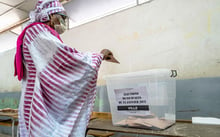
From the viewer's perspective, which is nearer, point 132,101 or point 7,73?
point 132,101

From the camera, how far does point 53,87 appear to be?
82cm

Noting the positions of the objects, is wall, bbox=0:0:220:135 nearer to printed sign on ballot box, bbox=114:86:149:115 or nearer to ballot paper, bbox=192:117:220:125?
ballot paper, bbox=192:117:220:125

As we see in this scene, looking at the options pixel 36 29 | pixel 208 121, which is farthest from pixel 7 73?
pixel 208 121

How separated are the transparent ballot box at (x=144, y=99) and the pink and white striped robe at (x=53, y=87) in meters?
0.26

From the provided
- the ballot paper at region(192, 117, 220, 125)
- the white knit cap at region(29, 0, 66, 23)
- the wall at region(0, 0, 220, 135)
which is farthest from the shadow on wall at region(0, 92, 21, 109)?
the ballot paper at region(192, 117, 220, 125)

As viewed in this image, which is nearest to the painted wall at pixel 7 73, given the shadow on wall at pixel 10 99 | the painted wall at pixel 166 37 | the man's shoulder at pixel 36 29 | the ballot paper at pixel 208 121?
the shadow on wall at pixel 10 99

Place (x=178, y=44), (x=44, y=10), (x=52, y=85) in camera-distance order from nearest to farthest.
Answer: (x=52, y=85), (x=44, y=10), (x=178, y=44)

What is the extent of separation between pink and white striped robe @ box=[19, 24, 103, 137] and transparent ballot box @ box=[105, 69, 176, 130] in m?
0.26

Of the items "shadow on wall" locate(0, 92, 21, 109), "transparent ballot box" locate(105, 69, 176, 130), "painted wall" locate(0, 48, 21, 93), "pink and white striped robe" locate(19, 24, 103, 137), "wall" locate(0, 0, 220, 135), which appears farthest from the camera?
"painted wall" locate(0, 48, 21, 93)

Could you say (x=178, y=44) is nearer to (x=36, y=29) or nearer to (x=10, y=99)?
(x=36, y=29)

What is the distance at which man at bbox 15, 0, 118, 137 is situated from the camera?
79 cm

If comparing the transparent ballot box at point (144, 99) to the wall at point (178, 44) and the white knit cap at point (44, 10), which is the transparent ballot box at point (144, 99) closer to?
the wall at point (178, 44)

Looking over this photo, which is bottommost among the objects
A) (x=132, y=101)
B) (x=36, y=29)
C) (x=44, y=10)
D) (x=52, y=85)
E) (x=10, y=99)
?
(x=10, y=99)

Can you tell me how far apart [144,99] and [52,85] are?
51 centimetres
